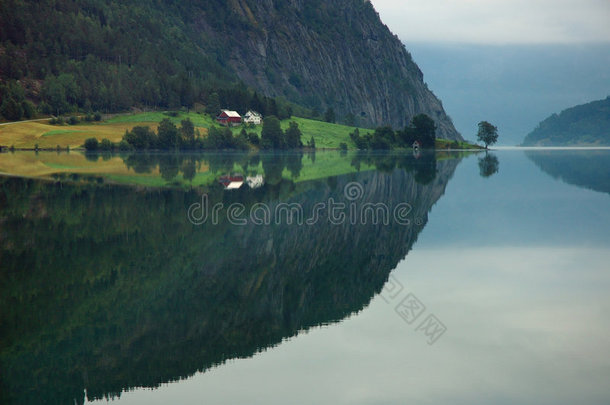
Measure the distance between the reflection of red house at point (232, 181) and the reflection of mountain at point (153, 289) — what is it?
18.4 m

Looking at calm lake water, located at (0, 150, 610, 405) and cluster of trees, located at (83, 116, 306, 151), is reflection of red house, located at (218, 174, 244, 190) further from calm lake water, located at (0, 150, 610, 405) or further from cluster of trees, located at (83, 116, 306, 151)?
cluster of trees, located at (83, 116, 306, 151)

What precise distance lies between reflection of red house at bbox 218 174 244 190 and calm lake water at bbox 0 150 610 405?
742 inches

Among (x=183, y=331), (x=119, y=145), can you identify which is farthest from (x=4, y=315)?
(x=119, y=145)

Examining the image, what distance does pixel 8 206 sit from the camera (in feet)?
136

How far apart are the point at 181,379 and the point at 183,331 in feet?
9.26

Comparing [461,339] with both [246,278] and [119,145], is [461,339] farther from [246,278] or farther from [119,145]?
[119,145]

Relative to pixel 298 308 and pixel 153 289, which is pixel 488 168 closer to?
pixel 298 308

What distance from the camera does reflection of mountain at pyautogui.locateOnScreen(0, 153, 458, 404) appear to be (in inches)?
613

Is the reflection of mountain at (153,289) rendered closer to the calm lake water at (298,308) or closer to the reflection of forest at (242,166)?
the calm lake water at (298,308)

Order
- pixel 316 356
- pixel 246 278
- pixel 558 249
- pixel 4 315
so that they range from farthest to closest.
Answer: pixel 558 249 < pixel 246 278 < pixel 4 315 < pixel 316 356

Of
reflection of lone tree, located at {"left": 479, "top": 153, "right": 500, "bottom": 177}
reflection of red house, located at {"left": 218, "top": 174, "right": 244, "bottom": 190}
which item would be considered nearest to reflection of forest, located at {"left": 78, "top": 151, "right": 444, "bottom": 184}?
reflection of red house, located at {"left": 218, "top": 174, "right": 244, "bottom": 190}

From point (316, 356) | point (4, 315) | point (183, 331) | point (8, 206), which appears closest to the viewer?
point (316, 356)

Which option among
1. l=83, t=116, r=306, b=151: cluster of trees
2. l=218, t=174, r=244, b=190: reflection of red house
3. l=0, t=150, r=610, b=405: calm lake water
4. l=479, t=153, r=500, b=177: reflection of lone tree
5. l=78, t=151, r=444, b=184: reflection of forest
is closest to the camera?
l=0, t=150, r=610, b=405: calm lake water

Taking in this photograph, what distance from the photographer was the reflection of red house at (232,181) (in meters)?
59.4
